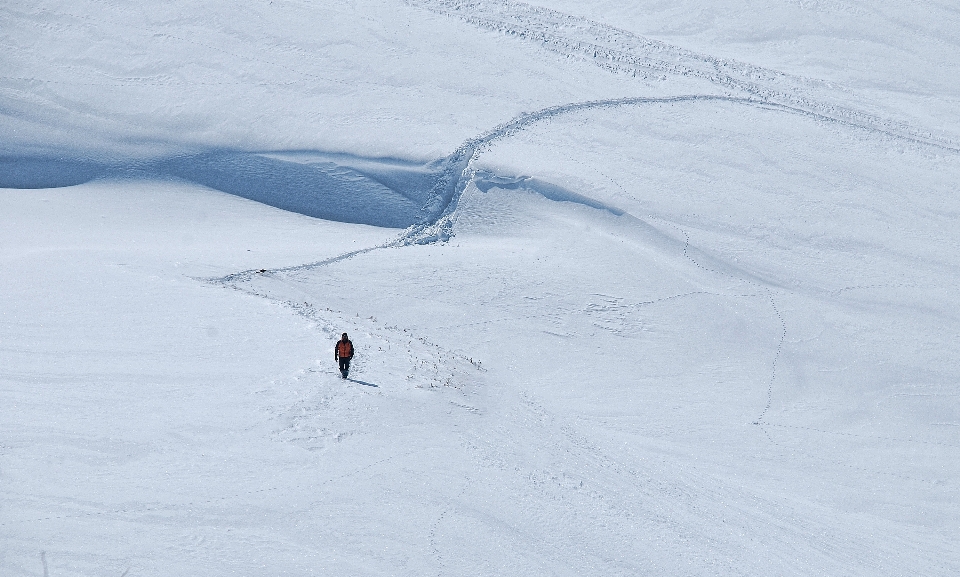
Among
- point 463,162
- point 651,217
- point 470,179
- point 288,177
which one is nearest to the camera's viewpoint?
point 651,217

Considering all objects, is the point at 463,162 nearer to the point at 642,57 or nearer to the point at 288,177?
the point at 288,177

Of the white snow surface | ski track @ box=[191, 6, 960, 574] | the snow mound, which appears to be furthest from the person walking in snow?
the snow mound

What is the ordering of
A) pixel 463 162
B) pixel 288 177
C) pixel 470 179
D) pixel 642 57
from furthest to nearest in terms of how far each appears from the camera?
pixel 642 57 → pixel 463 162 → pixel 288 177 → pixel 470 179

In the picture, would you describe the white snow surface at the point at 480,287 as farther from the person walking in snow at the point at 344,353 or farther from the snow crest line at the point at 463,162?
the person walking in snow at the point at 344,353

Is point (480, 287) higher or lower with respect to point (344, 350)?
lower

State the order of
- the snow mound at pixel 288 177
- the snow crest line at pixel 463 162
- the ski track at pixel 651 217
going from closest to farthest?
the ski track at pixel 651 217 → the snow crest line at pixel 463 162 → the snow mound at pixel 288 177

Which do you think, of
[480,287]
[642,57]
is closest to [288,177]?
[480,287]

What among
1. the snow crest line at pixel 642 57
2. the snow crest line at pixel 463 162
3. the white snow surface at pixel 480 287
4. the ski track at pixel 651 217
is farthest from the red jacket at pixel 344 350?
the snow crest line at pixel 642 57
